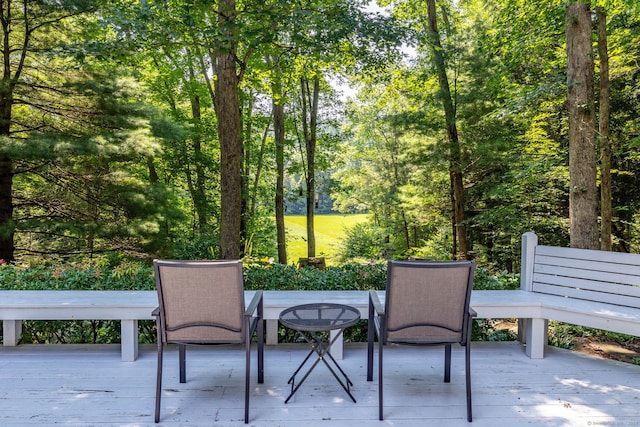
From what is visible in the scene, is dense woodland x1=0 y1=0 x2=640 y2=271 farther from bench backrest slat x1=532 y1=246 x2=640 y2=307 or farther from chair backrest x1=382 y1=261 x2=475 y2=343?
chair backrest x1=382 y1=261 x2=475 y2=343

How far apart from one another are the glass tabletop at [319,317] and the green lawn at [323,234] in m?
10.1

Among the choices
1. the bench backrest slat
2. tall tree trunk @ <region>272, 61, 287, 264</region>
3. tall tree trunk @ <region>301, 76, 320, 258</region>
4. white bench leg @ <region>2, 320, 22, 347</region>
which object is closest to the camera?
the bench backrest slat

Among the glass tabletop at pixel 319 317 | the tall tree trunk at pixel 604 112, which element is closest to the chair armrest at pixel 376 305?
the glass tabletop at pixel 319 317

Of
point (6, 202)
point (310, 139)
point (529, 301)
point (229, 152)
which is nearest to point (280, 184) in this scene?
point (310, 139)

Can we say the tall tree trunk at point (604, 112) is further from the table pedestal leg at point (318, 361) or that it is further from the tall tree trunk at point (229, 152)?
the table pedestal leg at point (318, 361)

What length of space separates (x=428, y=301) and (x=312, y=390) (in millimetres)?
979

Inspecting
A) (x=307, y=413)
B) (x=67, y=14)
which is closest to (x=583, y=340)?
(x=307, y=413)

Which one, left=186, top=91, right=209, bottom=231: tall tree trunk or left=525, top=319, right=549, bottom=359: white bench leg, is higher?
left=186, top=91, right=209, bottom=231: tall tree trunk

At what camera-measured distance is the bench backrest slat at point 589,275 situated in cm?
287

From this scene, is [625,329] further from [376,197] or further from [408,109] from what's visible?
[376,197]

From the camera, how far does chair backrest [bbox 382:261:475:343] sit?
210 cm

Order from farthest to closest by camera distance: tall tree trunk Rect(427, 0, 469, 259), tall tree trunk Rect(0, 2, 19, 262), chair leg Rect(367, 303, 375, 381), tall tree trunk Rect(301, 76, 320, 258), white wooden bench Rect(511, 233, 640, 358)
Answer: tall tree trunk Rect(301, 76, 320, 258) < tall tree trunk Rect(427, 0, 469, 259) < tall tree trunk Rect(0, 2, 19, 262) < white wooden bench Rect(511, 233, 640, 358) < chair leg Rect(367, 303, 375, 381)

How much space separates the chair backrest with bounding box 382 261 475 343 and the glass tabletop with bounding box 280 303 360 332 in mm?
269

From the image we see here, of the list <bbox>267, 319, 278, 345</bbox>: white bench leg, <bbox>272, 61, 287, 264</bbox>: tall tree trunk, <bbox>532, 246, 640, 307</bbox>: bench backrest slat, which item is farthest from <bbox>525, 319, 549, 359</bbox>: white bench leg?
<bbox>272, 61, 287, 264</bbox>: tall tree trunk
